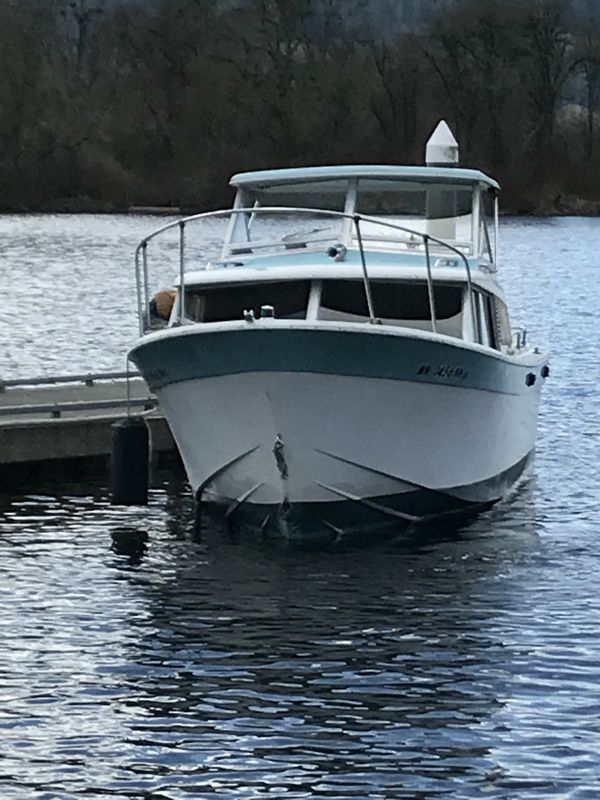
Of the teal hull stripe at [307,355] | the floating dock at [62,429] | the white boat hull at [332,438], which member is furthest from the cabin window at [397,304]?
the floating dock at [62,429]

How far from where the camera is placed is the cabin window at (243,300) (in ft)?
57.3

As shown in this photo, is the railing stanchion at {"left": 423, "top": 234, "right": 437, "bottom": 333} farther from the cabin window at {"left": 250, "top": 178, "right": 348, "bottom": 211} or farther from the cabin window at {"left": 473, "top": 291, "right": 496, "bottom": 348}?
the cabin window at {"left": 250, "top": 178, "right": 348, "bottom": 211}

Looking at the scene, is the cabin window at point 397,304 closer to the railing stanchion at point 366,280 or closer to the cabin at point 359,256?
the cabin at point 359,256

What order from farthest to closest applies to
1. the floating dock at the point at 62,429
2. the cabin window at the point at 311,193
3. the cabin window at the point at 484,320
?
the floating dock at the point at 62,429 → the cabin window at the point at 311,193 → the cabin window at the point at 484,320

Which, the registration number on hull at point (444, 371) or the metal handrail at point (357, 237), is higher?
the metal handrail at point (357, 237)

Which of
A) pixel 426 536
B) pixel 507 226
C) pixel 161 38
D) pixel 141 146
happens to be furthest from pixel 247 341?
pixel 161 38

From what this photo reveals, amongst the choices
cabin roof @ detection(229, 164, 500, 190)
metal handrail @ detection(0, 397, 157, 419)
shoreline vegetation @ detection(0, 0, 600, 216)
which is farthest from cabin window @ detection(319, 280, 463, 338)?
shoreline vegetation @ detection(0, 0, 600, 216)

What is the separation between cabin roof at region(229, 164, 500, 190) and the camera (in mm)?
19656

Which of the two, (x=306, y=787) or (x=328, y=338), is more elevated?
(x=328, y=338)

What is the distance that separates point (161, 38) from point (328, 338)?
9112 cm

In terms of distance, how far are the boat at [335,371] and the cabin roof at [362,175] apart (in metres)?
0.03

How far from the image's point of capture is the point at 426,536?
1819cm

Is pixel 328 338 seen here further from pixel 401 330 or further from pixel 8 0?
pixel 8 0

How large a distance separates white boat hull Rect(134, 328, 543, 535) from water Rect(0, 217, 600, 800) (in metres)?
0.43
